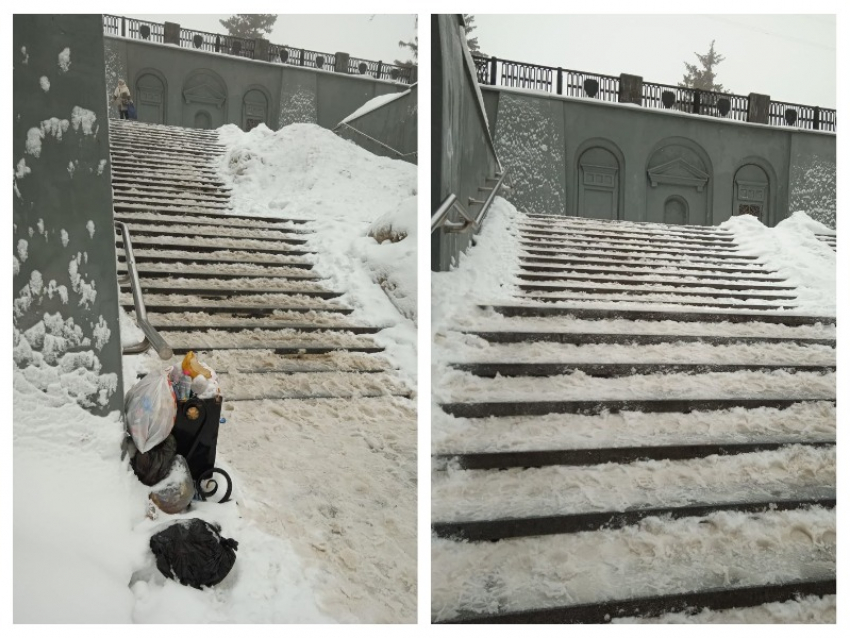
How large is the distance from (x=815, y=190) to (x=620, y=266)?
619 mm

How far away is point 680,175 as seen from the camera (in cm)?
209

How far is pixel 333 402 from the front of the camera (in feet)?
7.95

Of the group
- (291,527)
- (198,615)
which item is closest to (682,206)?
(291,527)

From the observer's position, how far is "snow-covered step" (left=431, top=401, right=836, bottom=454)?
1602 millimetres

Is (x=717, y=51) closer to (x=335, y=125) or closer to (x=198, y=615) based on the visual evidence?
(x=335, y=125)

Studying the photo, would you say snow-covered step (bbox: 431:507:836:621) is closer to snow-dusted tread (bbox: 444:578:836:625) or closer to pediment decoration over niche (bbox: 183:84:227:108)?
snow-dusted tread (bbox: 444:578:836:625)

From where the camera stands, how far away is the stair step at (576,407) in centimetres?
165

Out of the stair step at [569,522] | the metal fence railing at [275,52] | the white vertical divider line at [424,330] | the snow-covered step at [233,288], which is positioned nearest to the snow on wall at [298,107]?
the metal fence railing at [275,52]

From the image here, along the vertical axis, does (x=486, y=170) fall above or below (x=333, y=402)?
above

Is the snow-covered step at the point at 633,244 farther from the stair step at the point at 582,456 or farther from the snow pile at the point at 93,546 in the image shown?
the snow pile at the point at 93,546

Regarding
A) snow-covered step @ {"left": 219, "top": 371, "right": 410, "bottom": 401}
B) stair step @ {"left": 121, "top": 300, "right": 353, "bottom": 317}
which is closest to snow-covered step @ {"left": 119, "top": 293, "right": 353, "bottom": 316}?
stair step @ {"left": 121, "top": 300, "right": 353, "bottom": 317}
